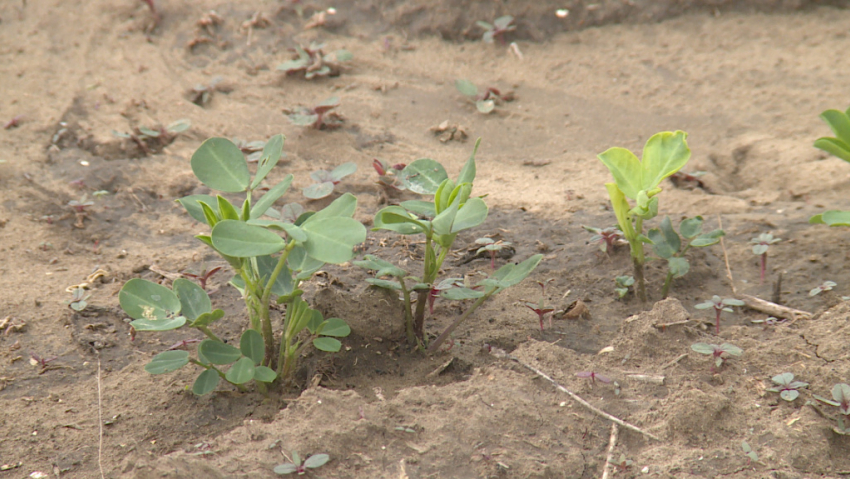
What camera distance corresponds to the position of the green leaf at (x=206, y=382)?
1.84 m

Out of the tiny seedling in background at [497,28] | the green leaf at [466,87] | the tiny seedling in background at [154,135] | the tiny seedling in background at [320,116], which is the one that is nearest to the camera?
the tiny seedling in background at [154,135]

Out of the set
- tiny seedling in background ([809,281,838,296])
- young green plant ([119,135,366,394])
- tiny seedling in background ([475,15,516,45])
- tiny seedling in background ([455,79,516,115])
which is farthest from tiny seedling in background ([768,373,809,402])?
tiny seedling in background ([475,15,516,45])

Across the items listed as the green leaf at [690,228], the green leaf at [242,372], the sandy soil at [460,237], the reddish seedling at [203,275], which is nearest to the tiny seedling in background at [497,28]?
the sandy soil at [460,237]

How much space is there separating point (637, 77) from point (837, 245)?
6.61 ft

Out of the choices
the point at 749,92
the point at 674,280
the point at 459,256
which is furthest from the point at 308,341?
the point at 749,92

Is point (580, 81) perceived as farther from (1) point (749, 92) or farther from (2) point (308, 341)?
(2) point (308, 341)

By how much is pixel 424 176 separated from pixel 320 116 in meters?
1.53

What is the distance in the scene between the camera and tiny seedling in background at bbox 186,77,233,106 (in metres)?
3.80

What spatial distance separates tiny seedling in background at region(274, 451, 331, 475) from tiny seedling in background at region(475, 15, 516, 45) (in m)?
3.40

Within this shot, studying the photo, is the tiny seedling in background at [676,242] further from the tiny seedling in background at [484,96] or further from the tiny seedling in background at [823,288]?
the tiny seedling in background at [484,96]

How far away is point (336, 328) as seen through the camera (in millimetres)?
1938

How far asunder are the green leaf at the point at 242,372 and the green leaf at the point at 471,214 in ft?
2.14

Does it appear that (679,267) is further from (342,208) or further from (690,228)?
(342,208)

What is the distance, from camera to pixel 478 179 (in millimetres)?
3340
